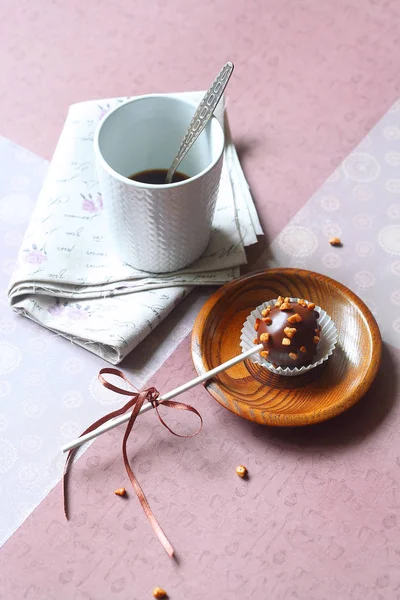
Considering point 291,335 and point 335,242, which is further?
point 335,242

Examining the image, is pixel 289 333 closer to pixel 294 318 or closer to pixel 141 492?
pixel 294 318

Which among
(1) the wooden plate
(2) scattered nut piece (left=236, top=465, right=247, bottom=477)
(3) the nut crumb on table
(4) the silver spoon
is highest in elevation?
(4) the silver spoon

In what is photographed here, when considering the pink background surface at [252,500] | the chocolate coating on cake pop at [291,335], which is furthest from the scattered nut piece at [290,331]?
the pink background surface at [252,500]

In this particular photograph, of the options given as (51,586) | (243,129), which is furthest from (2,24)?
(51,586)

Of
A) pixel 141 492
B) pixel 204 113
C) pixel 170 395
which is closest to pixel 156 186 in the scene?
pixel 204 113

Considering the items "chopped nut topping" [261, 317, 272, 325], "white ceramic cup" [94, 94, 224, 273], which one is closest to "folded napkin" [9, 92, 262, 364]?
"white ceramic cup" [94, 94, 224, 273]

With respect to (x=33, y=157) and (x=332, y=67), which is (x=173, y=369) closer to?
(x=33, y=157)

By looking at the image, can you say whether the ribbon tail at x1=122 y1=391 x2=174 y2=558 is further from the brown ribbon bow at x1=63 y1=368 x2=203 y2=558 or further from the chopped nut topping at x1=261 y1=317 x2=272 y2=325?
the chopped nut topping at x1=261 y1=317 x2=272 y2=325
